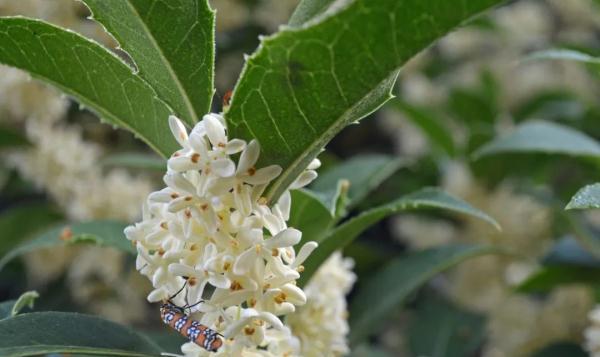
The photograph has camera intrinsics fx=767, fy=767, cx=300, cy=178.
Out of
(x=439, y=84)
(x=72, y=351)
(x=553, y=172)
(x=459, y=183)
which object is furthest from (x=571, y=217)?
(x=439, y=84)

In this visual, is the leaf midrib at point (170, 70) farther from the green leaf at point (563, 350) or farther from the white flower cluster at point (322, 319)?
the green leaf at point (563, 350)

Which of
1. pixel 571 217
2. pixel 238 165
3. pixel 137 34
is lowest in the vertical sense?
pixel 238 165

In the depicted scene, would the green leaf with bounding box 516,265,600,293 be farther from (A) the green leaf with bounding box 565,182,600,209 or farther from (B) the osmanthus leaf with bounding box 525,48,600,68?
(A) the green leaf with bounding box 565,182,600,209

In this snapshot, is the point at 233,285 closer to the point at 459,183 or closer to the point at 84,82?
the point at 84,82

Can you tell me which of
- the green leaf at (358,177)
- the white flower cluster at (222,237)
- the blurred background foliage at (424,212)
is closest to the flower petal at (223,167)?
the white flower cluster at (222,237)

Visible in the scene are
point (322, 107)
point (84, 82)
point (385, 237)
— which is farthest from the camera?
point (385, 237)

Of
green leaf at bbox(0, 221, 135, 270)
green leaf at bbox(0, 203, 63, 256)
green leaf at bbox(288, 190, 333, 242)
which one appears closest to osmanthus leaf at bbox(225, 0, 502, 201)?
green leaf at bbox(288, 190, 333, 242)

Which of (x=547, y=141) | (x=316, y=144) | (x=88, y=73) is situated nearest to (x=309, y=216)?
(x=316, y=144)
